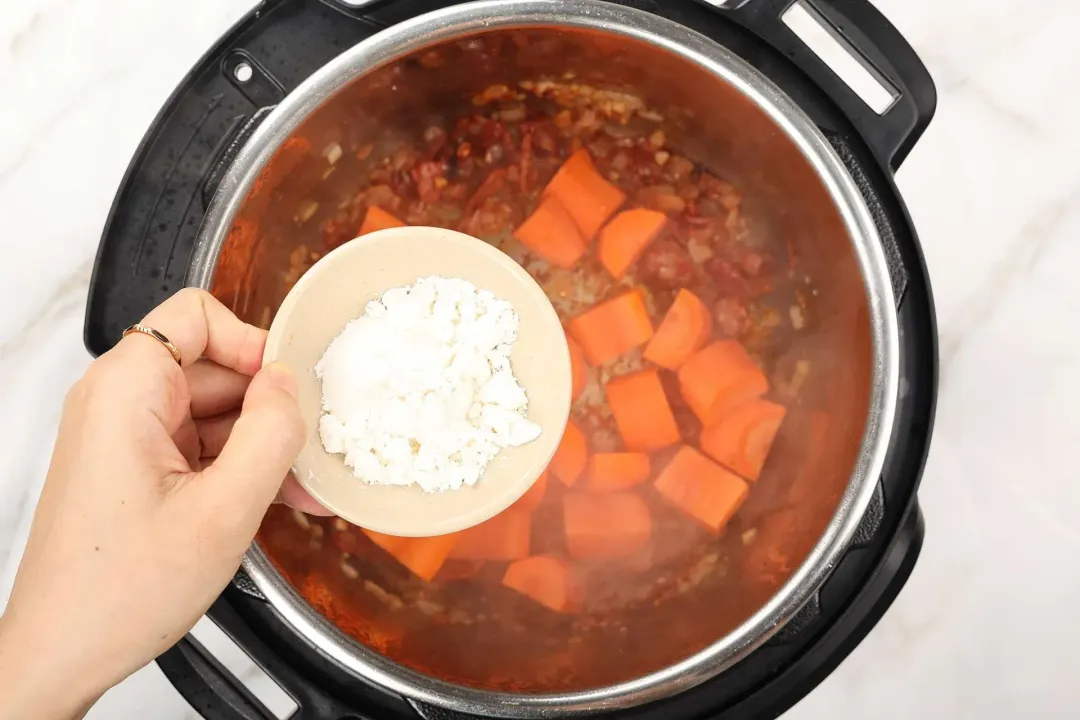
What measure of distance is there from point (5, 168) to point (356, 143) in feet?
1.66

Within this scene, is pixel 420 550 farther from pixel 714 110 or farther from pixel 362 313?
pixel 714 110

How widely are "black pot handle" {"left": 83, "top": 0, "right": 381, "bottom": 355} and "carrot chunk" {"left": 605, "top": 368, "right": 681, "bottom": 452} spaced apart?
0.51 m

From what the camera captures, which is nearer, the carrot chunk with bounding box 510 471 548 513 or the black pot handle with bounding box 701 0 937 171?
the black pot handle with bounding box 701 0 937 171

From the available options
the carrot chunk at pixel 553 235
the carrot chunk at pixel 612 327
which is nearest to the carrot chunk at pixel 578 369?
the carrot chunk at pixel 612 327

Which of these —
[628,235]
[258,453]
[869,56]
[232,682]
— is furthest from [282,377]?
[869,56]

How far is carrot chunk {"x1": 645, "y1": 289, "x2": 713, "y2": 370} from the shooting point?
99 centimetres

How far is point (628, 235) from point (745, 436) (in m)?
0.29

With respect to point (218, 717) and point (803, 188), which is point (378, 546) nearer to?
point (218, 717)

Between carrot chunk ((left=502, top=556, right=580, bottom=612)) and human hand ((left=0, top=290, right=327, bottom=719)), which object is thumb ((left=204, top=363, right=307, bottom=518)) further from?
carrot chunk ((left=502, top=556, right=580, bottom=612))

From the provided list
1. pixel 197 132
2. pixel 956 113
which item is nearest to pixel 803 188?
pixel 956 113

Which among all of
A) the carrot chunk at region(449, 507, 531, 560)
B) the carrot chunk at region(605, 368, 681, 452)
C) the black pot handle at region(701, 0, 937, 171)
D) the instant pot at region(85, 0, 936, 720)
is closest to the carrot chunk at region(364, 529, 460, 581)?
the carrot chunk at region(449, 507, 531, 560)

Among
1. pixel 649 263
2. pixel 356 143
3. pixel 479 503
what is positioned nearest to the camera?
pixel 479 503

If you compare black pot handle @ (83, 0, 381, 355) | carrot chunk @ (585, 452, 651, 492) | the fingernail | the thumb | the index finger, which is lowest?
carrot chunk @ (585, 452, 651, 492)

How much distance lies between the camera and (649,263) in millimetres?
1008
